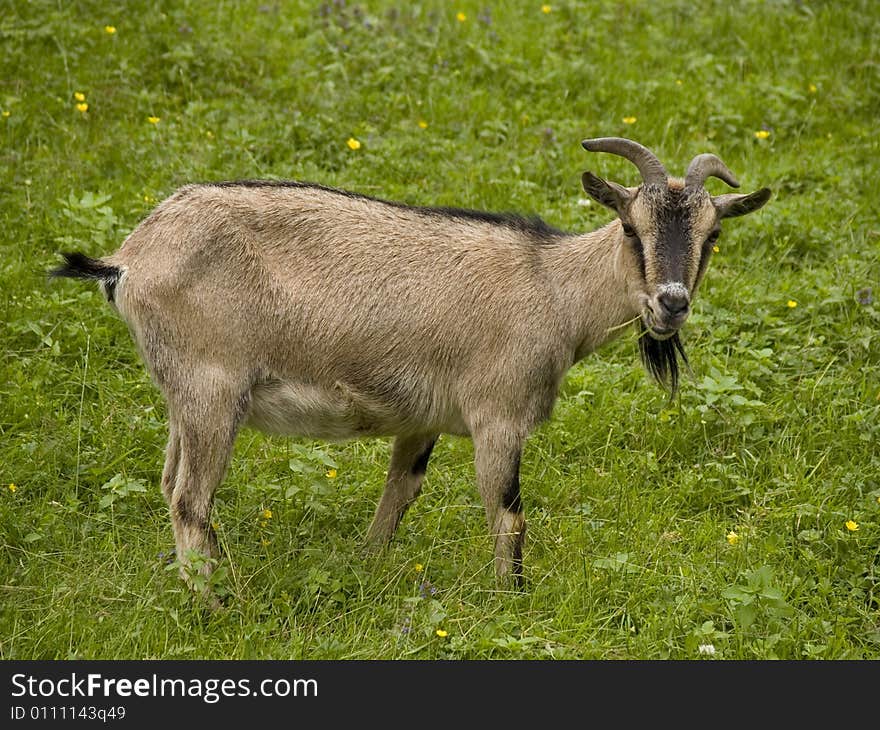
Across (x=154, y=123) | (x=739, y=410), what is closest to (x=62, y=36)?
(x=154, y=123)

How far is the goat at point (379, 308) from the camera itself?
507 centimetres

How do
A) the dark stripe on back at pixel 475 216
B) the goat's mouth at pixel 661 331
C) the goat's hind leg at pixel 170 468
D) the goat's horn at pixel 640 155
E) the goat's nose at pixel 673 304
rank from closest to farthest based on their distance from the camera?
the goat's nose at pixel 673 304 < the goat's mouth at pixel 661 331 < the goat's horn at pixel 640 155 < the goat's hind leg at pixel 170 468 < the dark stripe on back at pixel 475 216

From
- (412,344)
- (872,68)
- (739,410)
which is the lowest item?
(739,410)

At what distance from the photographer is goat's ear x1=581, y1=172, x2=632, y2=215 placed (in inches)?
205

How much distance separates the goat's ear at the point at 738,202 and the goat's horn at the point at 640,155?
273mm

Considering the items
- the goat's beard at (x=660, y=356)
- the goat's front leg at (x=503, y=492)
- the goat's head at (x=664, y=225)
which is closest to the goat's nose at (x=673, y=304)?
the goat's head at (x=664, y=225)

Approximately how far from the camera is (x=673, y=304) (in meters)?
4.94

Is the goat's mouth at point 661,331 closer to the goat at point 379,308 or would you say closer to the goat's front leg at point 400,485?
the goat at point 379,308

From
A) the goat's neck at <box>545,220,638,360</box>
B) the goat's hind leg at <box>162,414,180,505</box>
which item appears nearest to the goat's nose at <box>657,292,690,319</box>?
the goat's neck at <box>545,220,638,360</box>

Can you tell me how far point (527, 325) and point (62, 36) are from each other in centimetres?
490

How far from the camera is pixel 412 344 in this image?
17.6ft

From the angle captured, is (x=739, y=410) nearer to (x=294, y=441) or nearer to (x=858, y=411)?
(x=858, y=411)

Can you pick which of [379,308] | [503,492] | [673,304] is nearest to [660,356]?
[673,304]

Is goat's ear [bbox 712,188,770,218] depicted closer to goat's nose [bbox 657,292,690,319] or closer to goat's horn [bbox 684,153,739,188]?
goat's horn [bbox 684,153,739,188]
